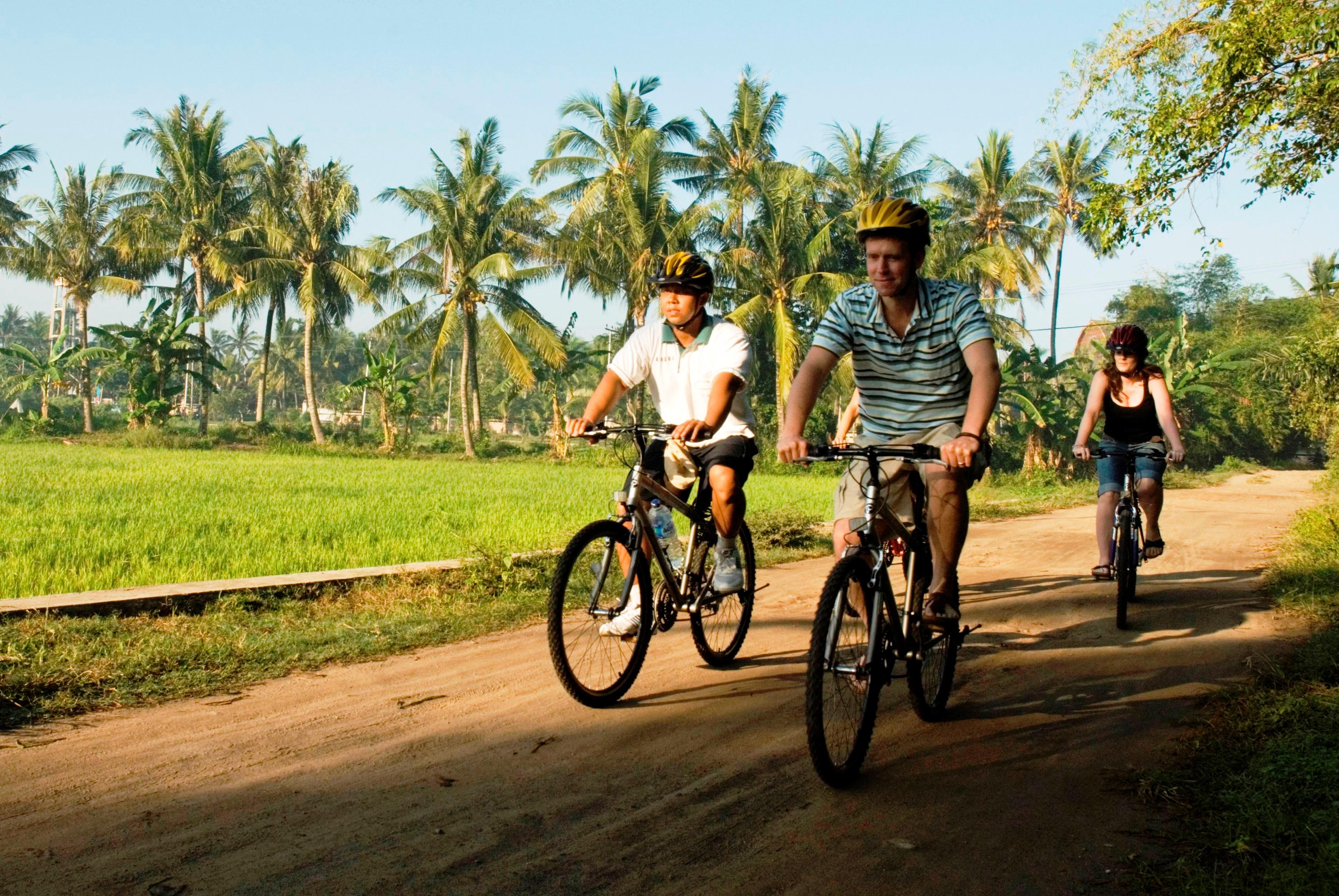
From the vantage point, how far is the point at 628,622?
455cm

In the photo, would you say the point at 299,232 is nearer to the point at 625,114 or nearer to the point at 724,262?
the point at 625,114

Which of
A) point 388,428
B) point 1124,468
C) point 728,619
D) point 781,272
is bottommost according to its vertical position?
point 728,619

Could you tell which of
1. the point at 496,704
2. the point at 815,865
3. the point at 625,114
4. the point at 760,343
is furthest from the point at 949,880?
the point at 760,343

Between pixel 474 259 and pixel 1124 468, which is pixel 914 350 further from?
pixel 474 259

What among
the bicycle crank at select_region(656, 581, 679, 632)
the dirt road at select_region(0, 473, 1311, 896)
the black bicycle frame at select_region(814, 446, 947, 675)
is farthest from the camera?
the bicycle crank at select_region(656, 581, 679, 632)

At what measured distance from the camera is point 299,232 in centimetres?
3953

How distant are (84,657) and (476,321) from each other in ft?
115

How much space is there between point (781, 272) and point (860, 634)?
29.5 meters

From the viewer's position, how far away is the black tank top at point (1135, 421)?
7168 mm

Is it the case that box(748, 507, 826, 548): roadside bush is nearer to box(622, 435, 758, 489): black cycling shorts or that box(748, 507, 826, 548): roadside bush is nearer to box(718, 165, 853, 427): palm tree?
box(622, 435, 758, 489): black cycling shorts

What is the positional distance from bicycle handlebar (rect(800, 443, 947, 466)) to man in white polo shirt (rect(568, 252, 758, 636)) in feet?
3.17

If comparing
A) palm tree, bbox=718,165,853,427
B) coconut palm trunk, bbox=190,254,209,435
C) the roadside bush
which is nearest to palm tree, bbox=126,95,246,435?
coconut palm trunk, bbox=190,254,209,435

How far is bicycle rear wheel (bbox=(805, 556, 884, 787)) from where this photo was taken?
3488mm

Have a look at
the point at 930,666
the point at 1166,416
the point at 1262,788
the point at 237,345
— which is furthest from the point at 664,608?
the point at 237,345
